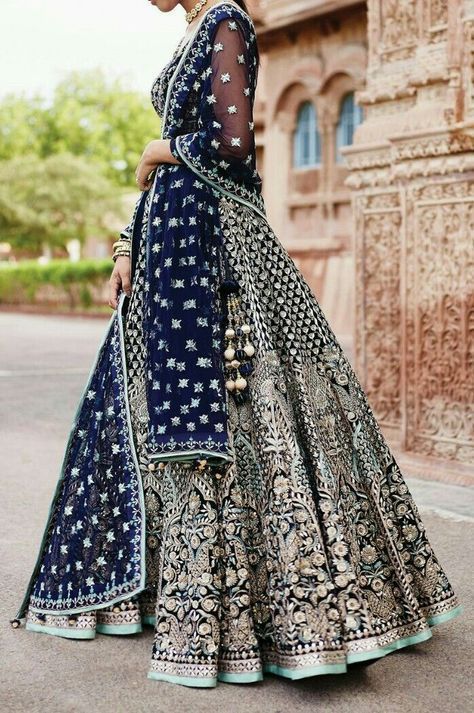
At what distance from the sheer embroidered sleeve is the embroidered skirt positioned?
168mm

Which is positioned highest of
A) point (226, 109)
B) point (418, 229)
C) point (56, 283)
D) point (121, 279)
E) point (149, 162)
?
point (226, 109)

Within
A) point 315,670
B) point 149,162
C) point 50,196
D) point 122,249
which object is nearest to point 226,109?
point 149,162

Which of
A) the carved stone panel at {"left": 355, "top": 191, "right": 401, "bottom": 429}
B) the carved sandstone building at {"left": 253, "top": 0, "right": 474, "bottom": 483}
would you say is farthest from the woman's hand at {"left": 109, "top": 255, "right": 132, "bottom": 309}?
the carved stone panel at {"left": 355, "top": 191, "right": 401, "bottom": 429}

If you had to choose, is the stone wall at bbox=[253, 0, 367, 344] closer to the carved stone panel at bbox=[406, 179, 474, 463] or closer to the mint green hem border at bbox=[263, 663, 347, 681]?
the carved stone panel at bbox=[406, 179, 474, 463]

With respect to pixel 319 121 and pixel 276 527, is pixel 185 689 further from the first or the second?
pixel 319 121

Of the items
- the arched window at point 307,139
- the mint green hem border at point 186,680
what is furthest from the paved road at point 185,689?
the arched window at point 307,139

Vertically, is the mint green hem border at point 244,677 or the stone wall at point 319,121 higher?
the stone wall at point 319,121

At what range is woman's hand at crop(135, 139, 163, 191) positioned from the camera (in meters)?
3.26

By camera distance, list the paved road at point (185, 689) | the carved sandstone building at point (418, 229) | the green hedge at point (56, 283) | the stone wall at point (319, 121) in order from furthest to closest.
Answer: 1. the green hedge at point (56, 283)
2. the stone wall at point (319, 121)
3. the carved sandstone building at point (418, 229)
4. the paved road at point (185, 689)

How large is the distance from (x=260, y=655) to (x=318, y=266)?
17.3 metres

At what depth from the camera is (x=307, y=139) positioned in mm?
21406

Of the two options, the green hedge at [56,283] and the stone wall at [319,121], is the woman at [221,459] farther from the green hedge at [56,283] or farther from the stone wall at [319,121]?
the green hedge at [56,283]

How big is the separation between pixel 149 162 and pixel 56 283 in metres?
28.5

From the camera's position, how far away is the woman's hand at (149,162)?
10.7 ft
